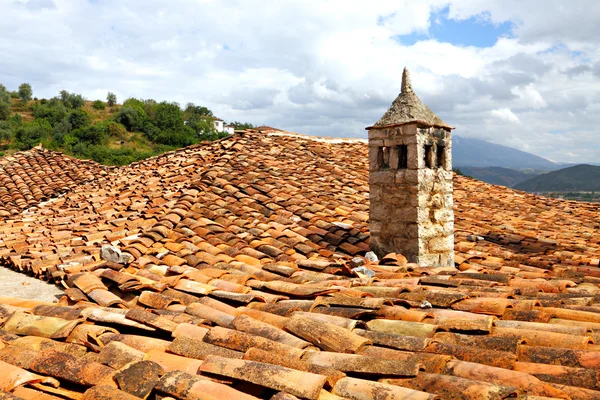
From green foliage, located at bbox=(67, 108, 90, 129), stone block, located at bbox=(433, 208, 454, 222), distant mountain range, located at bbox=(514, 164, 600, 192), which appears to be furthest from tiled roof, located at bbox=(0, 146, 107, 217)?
distant mountain range, located at bbox=(514, 164, 600, 192)

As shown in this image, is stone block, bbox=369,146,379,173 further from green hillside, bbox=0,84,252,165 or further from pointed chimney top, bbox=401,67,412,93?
green hillside, bbox=0,84,252,165

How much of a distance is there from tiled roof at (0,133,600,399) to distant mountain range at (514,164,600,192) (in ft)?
248

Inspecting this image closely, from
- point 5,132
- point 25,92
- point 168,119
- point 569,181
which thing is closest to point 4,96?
point 25,92

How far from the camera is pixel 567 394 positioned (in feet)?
7.08

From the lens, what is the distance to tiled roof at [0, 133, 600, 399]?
2.41 meters

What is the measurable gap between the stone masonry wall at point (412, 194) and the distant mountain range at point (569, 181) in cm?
7552

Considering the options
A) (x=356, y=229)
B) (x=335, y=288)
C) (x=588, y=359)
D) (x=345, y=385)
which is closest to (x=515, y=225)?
(x=356, y=229)

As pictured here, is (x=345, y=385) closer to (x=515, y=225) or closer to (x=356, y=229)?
(x=356, y=229)

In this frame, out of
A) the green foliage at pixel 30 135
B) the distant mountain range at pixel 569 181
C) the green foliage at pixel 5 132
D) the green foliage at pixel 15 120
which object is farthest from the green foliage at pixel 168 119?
the distant mountain range at pixel 569 181

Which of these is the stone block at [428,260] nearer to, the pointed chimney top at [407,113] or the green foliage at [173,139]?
the pointed chimney top at [407,113]

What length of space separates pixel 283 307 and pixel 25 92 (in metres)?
64.1

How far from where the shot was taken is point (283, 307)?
362cm

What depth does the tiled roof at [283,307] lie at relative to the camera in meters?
2.41

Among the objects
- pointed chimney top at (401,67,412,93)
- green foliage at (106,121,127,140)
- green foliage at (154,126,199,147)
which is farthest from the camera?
green foliage at (154,126,199,147)
